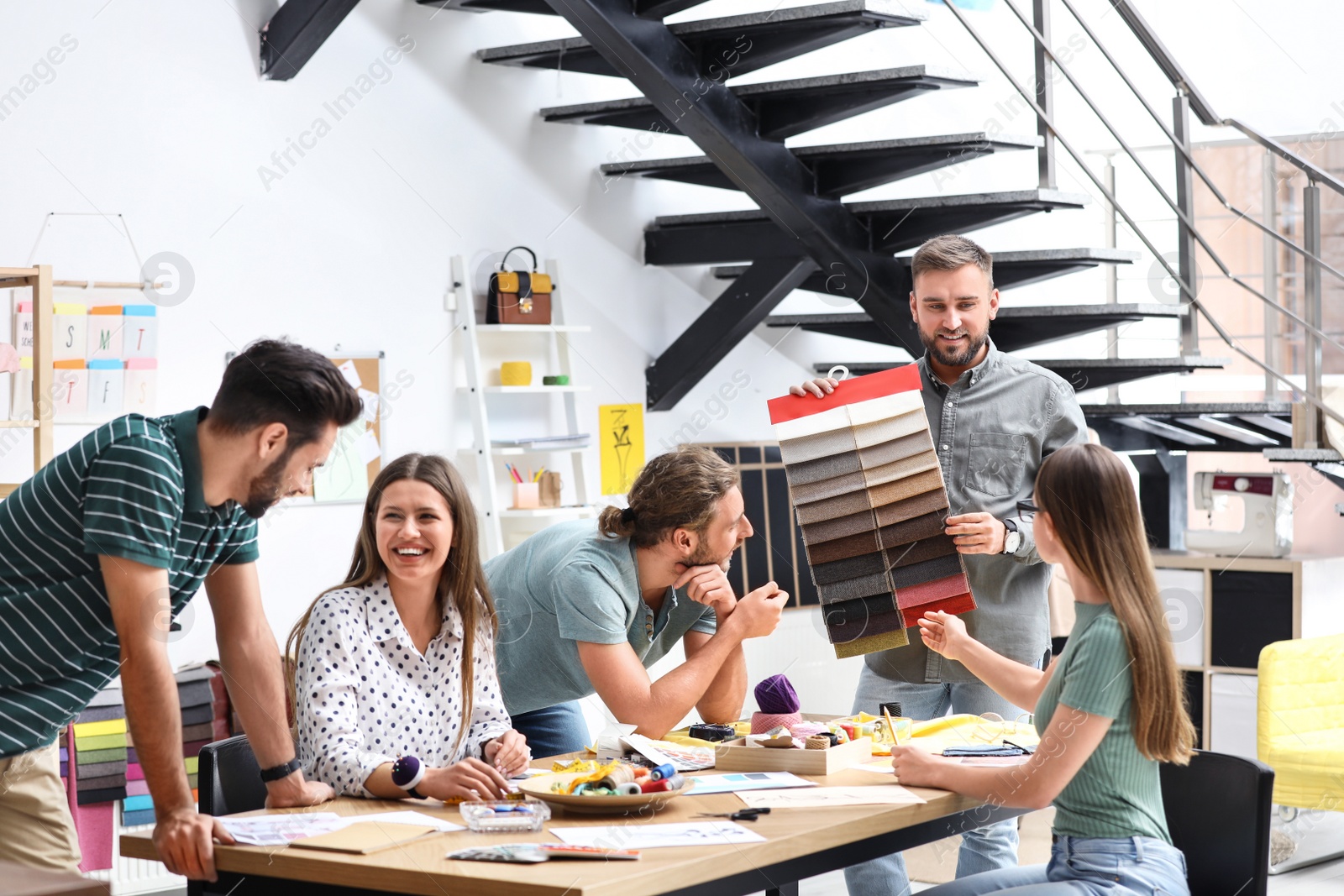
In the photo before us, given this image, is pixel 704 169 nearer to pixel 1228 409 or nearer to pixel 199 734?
pixel 1228 409

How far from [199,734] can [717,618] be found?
1.70 meters

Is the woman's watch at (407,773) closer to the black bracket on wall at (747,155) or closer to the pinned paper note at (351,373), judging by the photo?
the pinned paper note at (351,373)

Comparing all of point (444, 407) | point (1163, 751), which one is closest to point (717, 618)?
point (1163, 751)

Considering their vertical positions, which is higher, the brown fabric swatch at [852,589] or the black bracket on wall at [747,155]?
the black bracket on wall at [747,155]

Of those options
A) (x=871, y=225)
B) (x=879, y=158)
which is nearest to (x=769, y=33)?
(x=879, y=158)

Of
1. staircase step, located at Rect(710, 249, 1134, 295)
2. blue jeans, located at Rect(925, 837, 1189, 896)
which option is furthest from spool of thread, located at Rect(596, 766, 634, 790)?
staircase step, located at Rect(710, 249, 1134, 295)

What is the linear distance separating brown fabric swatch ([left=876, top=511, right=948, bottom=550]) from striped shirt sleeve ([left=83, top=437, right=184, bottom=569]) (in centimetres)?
142

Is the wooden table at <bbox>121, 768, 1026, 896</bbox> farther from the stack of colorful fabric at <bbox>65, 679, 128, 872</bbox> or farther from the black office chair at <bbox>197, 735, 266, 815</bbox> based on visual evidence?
the stack of colorful fabric at <bbox>65, 679, 128, 872</bbox>

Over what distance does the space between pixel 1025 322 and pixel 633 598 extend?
2336 mm

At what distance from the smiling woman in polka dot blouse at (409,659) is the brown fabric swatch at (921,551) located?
2.77ft

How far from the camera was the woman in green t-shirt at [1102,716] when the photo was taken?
6.56 feet

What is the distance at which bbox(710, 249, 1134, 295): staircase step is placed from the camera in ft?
13.6

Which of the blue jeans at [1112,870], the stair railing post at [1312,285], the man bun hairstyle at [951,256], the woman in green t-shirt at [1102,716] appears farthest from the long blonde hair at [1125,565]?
the stair railing post at [1312,285]

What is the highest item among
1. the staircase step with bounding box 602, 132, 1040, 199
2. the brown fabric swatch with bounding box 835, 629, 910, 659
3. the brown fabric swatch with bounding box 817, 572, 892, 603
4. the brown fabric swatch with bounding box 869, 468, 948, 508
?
the staircase step with bounding box 602, 132, 1040, 199
